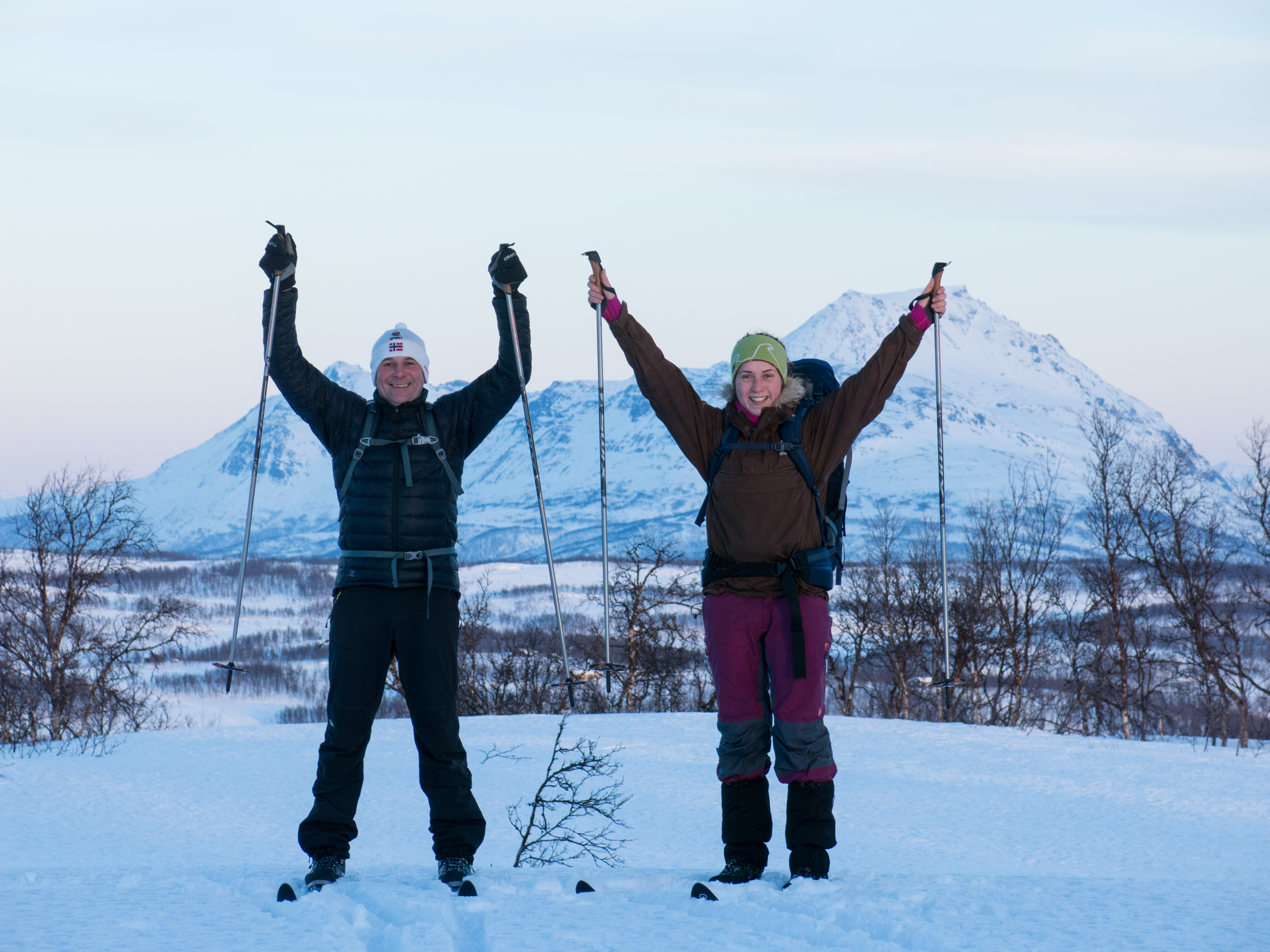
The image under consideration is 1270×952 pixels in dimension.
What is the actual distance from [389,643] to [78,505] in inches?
897

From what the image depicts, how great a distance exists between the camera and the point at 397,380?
140 inches

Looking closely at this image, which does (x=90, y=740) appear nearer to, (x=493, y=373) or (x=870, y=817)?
(x=870, y=817)

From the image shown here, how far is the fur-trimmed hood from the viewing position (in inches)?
137

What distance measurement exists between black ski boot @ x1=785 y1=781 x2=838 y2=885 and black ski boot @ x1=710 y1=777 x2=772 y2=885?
81mm

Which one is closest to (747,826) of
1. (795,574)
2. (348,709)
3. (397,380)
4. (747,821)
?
(747,821)

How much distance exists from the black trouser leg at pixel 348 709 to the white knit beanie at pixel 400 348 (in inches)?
27.8

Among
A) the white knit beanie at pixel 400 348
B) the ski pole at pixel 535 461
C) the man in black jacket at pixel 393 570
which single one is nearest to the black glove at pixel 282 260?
the man in black jacket at pixel 393 570

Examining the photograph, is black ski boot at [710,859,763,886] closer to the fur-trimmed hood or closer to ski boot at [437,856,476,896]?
ski boot at [437,856,476,896]

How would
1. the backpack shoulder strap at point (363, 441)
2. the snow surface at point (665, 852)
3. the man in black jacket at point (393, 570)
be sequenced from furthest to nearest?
the backpack shoulder strap at point (363, 441) → the man in black jacket at point (393, 570) → the snow surface at point (665, 852)

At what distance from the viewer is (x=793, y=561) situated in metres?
3.34

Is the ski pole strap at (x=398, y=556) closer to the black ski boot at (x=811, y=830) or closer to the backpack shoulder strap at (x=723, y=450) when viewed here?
the backpack shoulder strap at (x=723, y=450)

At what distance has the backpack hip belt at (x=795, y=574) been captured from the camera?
10.7ft

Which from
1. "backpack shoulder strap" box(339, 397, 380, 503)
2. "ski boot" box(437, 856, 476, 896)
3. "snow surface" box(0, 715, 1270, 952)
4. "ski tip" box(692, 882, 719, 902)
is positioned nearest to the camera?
"snow surface" box(0, 715, 1270, 952)

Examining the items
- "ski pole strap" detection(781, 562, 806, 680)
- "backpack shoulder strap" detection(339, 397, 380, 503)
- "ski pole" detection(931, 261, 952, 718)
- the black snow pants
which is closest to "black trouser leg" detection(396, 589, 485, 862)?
the black snow pants
